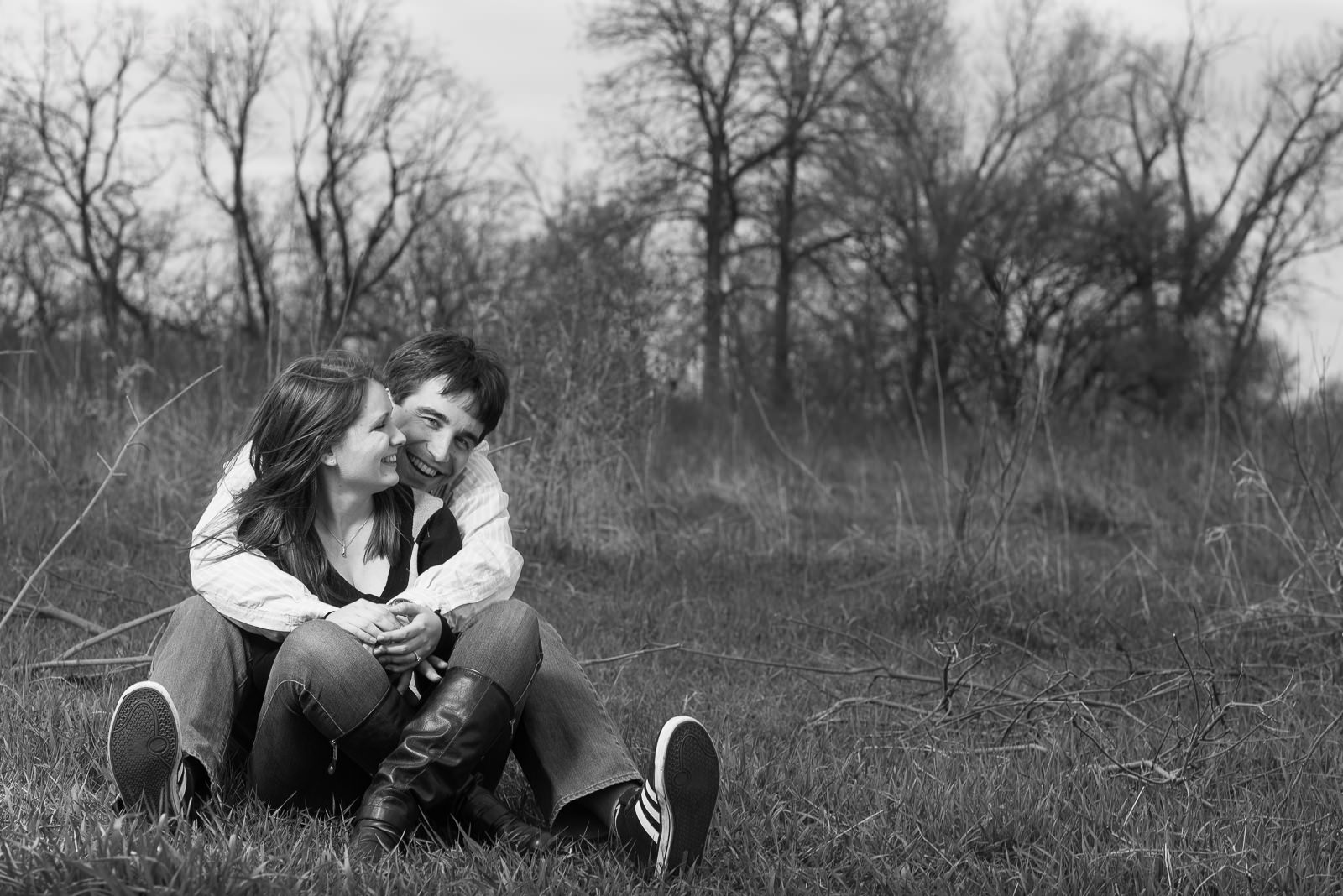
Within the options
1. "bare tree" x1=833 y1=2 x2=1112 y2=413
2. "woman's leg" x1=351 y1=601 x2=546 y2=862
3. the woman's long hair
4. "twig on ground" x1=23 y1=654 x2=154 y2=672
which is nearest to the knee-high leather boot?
"woman's leg" x1=351 y1=601 x2=546 y2=862

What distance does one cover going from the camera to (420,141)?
2269 cm

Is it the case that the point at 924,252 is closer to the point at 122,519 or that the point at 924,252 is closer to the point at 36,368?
the point at 36,368

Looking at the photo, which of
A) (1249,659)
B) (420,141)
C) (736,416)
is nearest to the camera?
(1249,659)

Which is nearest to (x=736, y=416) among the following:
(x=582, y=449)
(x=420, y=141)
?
(x=582, y=449)

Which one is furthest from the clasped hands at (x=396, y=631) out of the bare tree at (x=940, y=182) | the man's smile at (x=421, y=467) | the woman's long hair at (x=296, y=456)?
the bare tree at (x=940, y=182)

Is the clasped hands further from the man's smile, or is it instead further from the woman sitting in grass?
the man's smile

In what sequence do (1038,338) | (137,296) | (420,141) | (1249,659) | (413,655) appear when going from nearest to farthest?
(413,655), (1249,659), (137,296), (1038,338), (420,141)

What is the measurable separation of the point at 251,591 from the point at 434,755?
1.47 ft

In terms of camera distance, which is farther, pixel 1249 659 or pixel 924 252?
pixel 924 252

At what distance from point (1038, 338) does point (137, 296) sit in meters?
11.4

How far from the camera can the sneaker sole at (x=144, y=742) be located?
2.01 m

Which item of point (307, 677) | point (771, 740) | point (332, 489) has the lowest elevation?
point (771, 740)

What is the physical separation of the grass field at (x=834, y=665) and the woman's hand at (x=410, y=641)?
11.9 inches

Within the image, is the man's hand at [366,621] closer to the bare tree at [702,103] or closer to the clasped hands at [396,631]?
the clasped hands at [396,631]
